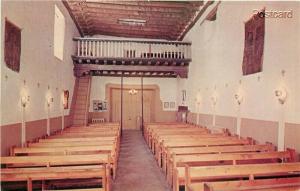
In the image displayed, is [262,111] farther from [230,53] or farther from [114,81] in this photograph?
[114,81]

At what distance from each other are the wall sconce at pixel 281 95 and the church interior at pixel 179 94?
1.6 inches

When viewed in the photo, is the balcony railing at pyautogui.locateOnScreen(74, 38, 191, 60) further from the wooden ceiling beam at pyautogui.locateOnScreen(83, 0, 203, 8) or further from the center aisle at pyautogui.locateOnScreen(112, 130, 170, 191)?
the center aisle at pyautogui.locateOnScreen(112, 130, 170, 191)

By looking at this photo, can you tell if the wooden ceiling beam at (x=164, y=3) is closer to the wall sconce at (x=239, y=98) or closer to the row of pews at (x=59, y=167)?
the wall sconce at (x=239, y=98)

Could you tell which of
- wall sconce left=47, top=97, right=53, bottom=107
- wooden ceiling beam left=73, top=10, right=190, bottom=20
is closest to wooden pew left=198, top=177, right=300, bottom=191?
wall sconce left=47, top=97, right=53, bottom=107

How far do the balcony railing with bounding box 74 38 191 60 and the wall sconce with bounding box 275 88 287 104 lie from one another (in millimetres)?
7492

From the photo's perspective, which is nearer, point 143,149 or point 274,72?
point 274,72

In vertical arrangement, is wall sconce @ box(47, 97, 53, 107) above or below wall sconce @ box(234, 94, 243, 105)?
below

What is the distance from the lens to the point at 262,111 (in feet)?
20.0

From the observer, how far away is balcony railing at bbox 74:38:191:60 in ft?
40.2

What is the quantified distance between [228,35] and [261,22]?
200cm

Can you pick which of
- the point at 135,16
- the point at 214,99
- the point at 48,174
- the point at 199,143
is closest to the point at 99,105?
the point at 135,16

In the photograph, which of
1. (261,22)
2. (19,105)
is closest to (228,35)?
(261,22)

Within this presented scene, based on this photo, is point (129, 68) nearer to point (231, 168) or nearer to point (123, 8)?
point (123, 8)

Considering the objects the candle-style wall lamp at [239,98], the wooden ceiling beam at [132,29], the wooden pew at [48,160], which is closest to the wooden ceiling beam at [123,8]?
the wooden ceiling beam at [132,29]
